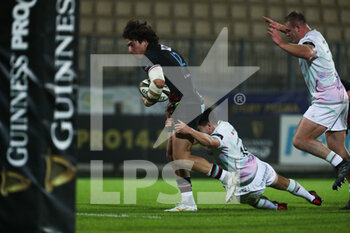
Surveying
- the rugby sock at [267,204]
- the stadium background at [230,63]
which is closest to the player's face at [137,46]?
the rugby sock at [267,204]

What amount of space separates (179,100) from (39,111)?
10.6ft

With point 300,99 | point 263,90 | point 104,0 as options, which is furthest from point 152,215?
point 104,0

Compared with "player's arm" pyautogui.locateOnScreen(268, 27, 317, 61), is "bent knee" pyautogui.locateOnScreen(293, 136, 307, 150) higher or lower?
lower

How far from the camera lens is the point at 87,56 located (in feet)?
51.7

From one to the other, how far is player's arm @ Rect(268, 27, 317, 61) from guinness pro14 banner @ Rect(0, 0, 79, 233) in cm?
321


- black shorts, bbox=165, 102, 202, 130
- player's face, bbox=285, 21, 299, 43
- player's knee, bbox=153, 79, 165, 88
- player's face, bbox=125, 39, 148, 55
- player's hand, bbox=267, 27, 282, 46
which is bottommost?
black shorts, bbox=165, 102, 202, 130

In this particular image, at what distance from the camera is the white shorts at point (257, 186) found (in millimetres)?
6684

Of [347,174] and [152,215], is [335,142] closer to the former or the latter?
[347,174]

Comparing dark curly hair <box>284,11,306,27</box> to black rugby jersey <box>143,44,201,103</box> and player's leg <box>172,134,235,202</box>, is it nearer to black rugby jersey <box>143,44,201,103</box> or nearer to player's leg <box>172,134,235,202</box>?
black rugby jersey <box>143,44,201,103</box>

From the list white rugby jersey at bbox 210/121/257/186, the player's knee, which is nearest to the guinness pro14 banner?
the player's knee

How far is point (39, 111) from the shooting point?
151 inches

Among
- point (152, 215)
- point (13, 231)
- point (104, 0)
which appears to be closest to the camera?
point (13, 231)

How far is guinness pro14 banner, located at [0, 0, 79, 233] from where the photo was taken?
3.80 m

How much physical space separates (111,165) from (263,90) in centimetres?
479
